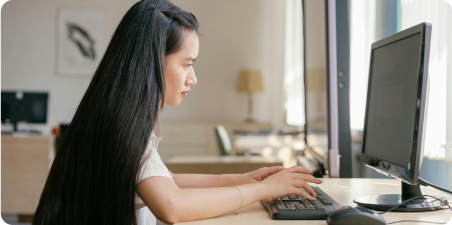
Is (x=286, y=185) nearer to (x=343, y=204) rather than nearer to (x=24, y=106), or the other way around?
(x=343, y=204)

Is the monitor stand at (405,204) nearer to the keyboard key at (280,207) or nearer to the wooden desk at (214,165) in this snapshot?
the keyboard key at (280,207)

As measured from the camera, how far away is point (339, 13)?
1.34 meters

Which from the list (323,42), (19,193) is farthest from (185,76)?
(19,193)

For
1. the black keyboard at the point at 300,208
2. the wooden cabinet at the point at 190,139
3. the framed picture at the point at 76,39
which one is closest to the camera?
the black keyboard at the point at 300,208

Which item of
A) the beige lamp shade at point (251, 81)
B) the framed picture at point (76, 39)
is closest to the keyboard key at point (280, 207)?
the beige lamp shade at point (251, 81)

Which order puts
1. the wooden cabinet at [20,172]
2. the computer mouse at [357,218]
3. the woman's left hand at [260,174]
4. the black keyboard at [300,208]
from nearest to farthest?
1. the computer mouse at [357,218]
2. the black keyboard at [300,208]
3. the woman's left hand at [260,174]
4. the wooden cabinet at [20,172]

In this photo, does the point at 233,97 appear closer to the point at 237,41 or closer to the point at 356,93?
the point at 237,41

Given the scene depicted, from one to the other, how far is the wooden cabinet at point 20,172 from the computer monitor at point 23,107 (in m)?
0.35

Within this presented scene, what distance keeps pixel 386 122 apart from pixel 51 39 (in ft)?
15.8

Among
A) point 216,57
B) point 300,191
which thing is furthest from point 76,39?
point 300,191

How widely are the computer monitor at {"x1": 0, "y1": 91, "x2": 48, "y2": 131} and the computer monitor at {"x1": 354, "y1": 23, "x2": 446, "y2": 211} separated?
350cm

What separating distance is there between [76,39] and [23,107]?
1426mm

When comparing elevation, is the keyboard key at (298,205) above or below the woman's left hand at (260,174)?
below

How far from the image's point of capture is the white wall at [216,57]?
189 inches
